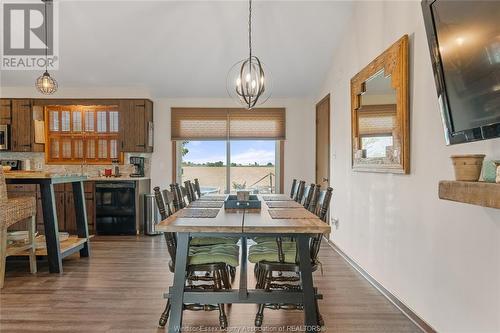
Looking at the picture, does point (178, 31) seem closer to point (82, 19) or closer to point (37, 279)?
point (82, 19)

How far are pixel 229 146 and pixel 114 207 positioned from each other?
7.39 ft

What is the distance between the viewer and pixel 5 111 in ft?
20.7

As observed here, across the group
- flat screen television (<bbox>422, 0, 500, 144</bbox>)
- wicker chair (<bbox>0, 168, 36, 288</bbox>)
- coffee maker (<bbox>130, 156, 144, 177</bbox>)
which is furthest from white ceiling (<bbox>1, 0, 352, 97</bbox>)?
flat screen television (<bbox>422, 0, 500, 144</bbox>)

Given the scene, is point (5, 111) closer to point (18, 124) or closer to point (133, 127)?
point (18, 124)

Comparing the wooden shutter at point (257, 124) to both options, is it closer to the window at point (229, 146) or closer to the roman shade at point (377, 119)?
the window at point (229, 146)

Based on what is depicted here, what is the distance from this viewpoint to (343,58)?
487 cm

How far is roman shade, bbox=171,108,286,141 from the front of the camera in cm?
672

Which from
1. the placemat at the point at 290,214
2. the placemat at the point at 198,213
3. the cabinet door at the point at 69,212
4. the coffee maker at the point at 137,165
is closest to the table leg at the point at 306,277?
the placemat at the point at 290,214

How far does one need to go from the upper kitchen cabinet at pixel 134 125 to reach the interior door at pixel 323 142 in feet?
9.68

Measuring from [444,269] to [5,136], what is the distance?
6.74 metres

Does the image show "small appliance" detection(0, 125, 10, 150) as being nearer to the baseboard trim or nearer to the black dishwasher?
the black dishwasher

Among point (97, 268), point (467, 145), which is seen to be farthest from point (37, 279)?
point (467, 145)

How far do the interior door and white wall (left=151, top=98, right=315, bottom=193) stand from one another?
23 centimetres

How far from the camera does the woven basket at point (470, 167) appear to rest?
176cm
